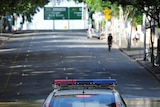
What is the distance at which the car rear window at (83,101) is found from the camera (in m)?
8.62

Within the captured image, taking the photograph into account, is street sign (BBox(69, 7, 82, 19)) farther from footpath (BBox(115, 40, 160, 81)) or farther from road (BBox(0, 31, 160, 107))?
footpath (BBox(115, 40, 160, 81))

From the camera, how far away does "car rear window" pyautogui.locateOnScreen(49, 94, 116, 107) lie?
8.62m

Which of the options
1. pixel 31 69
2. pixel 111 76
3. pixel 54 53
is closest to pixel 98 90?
pixel 111 76

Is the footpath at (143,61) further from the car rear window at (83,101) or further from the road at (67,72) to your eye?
the car rear window at (83,101)

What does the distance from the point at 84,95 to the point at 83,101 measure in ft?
0.61

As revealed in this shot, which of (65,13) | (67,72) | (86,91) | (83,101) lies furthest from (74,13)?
(83,101)

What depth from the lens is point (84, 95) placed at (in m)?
8.84

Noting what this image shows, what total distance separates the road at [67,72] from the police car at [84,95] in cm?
859

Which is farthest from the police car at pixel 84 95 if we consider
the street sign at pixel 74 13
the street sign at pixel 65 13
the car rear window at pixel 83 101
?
the street sign at pixel 74 13

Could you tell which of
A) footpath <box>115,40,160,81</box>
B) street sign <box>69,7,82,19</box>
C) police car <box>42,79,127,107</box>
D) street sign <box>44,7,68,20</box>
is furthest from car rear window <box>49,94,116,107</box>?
street sign <box>69,7,82,19</box>

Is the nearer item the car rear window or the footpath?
the car rear window

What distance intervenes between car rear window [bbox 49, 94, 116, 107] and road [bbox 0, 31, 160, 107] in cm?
919

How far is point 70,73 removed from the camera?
3309 cm

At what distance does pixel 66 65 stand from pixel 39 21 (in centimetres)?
8705
